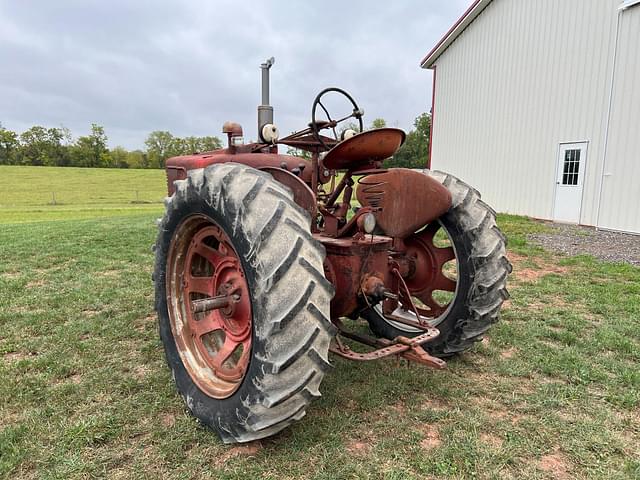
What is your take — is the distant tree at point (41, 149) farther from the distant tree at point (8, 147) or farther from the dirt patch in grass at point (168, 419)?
the dirt patch in grass at point (168, 419)

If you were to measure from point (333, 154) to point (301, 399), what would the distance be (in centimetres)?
137

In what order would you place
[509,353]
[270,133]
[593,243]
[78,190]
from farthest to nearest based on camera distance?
[78,190] < [593,243] < [509,353] < [270,133]

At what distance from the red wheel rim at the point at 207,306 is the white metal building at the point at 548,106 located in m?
10.3

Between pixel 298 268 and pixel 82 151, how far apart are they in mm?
77463

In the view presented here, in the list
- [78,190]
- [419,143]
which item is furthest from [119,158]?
[419,143]

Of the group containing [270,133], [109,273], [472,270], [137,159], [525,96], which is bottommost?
[109,273]

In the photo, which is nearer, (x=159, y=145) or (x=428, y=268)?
(x=428, y=268)

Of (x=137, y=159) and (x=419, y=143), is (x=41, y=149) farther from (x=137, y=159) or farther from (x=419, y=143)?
(x=419, y=143)

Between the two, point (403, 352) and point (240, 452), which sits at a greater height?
point (403, 352)

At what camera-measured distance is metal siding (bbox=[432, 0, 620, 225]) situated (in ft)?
34.8

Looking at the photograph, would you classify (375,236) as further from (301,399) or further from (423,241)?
(301,399)

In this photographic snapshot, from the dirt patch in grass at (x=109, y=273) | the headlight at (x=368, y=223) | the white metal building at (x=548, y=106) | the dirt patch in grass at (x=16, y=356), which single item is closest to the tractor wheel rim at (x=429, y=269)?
the headlight at (x=368, y=223)

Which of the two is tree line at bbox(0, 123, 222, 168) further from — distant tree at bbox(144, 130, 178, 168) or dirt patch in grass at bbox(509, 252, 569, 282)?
dirt patch in grass at bbox(509, 252, 569, 282)

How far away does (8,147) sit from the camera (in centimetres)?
6900
